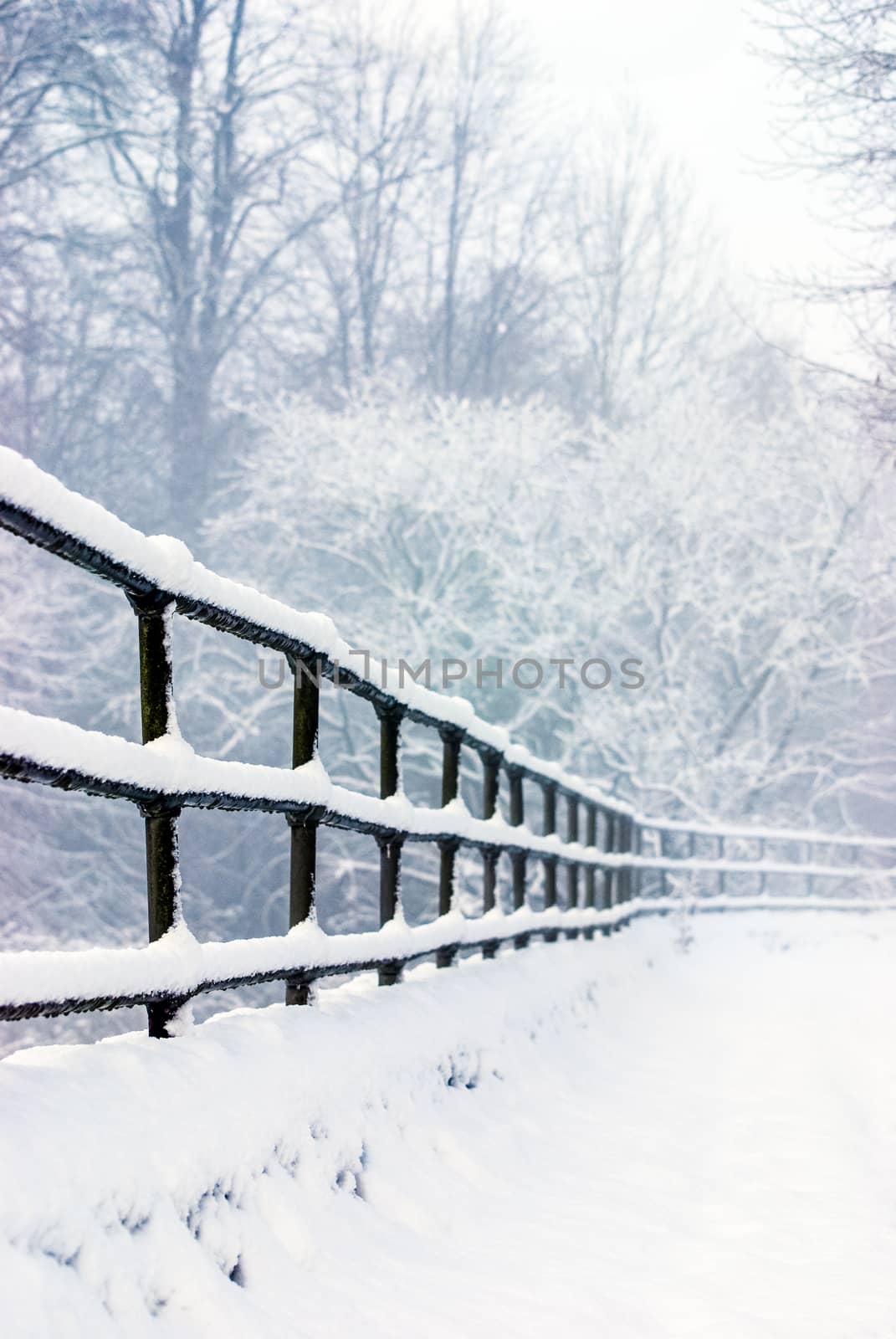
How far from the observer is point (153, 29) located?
2325 cm

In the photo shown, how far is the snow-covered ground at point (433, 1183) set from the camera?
255 cm

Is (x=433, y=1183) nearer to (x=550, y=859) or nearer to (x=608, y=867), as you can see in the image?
(x=550, y=859)

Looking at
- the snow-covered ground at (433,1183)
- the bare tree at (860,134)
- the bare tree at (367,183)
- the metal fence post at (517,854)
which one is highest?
the bare tree at (367,183)

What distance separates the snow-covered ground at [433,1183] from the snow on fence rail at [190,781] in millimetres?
174

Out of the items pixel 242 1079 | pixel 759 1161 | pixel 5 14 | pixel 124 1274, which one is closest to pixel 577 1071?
pixel 759 1161

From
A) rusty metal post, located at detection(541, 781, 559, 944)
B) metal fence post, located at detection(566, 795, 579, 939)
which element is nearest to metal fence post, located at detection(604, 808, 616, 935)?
metal fence post, located at detection(566, 795, 579, 939)

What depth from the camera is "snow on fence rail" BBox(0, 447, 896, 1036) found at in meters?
2.67

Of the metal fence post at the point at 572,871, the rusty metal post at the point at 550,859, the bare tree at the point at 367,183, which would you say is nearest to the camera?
the rusty metal post at the point at 550,859

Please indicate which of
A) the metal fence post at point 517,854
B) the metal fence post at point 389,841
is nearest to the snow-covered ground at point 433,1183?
the metal fence post at point 389,841

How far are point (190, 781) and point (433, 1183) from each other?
1707 mm

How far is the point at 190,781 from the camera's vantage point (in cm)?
329

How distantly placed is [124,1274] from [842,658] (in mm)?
23068

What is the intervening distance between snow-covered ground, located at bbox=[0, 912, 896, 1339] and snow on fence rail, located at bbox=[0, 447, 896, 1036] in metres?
0.17

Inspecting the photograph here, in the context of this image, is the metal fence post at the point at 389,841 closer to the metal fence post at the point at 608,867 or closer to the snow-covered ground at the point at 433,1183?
the snow-covered ground at the point at 433,1183
